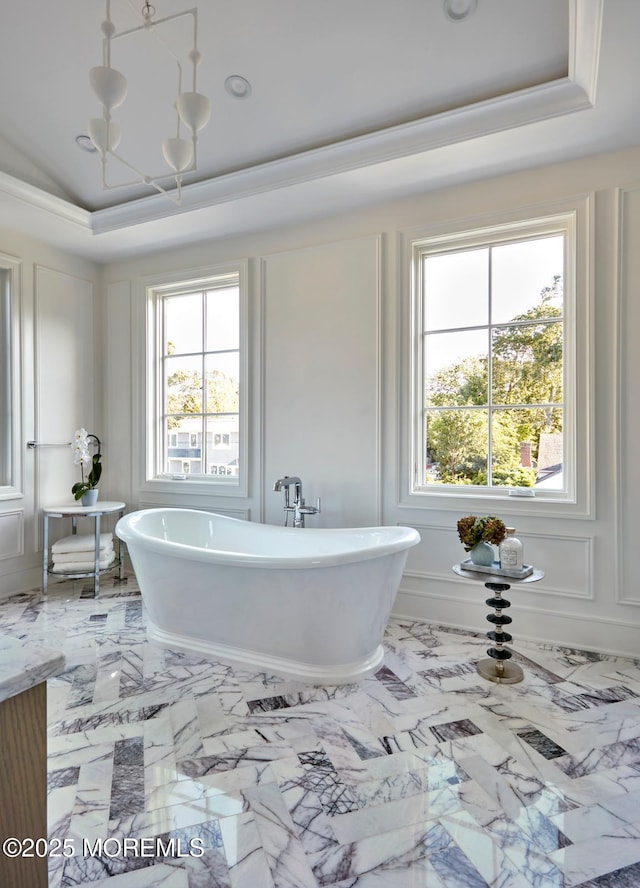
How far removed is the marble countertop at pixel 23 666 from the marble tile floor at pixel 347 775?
2.96 ft

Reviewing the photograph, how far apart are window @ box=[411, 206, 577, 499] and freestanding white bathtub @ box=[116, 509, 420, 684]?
2.50ft

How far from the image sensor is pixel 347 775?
5.08 feet

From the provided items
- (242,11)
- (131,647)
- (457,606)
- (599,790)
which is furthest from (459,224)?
(131,647)

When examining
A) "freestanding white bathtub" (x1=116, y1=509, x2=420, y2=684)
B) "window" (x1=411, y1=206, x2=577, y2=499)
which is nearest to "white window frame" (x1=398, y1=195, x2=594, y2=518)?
"window" (x1=411, y1=206, x2=577, y2=499)

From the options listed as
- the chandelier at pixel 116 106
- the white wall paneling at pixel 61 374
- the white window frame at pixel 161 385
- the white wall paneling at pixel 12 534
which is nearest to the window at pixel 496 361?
the white window frame at pixel 161 385

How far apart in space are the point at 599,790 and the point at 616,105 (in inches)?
102

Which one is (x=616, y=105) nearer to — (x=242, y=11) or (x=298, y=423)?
(x=242, y=11)

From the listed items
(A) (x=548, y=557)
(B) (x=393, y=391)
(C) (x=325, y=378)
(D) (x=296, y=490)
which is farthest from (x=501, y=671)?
(C) (x=325, y=378)

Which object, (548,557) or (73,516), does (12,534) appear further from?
(548,557)

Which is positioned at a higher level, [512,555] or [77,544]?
[512,555]

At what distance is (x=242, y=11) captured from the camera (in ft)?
6.95

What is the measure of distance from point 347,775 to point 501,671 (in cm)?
96

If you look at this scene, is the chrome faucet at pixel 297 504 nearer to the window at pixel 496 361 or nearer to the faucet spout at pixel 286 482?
Result: the faucet spout at pixel 286 482

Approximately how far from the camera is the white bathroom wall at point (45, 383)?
11.0ft
